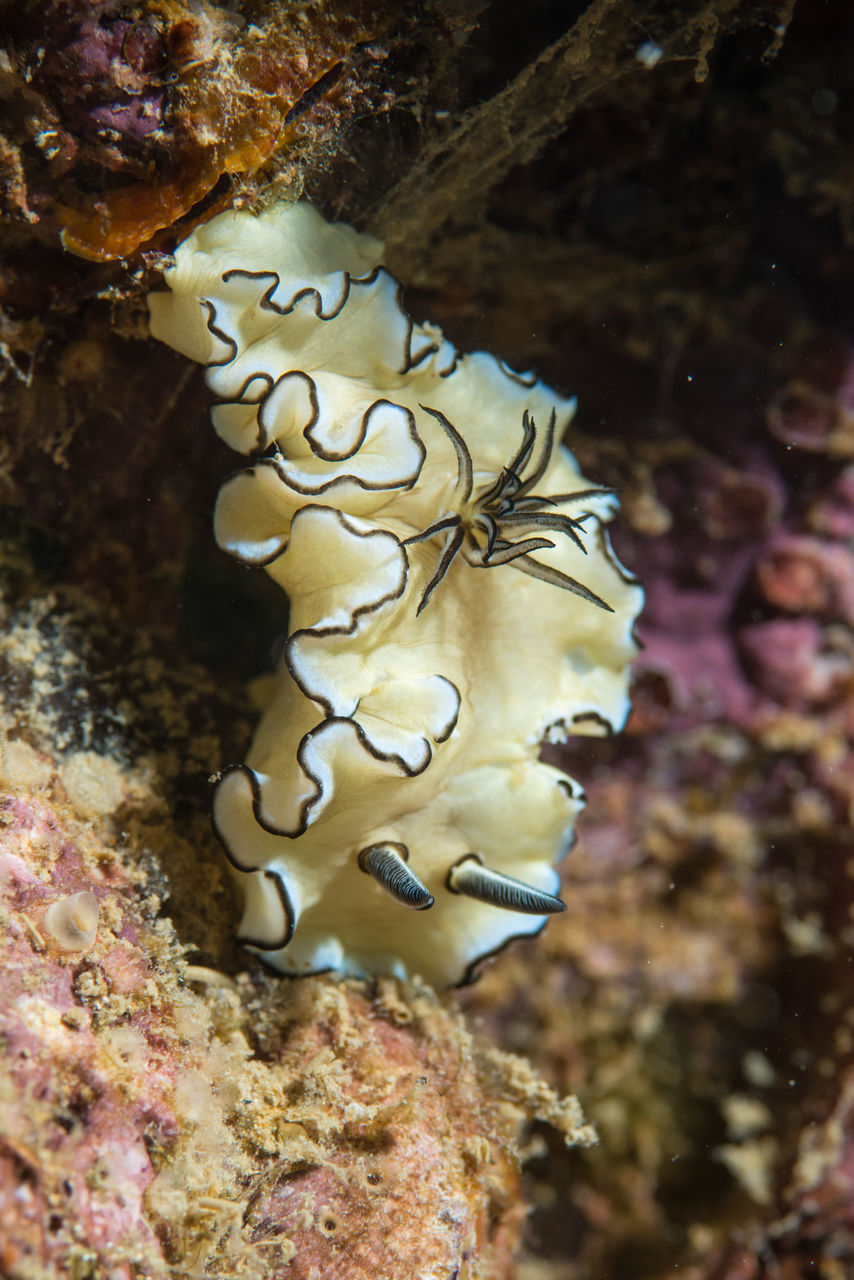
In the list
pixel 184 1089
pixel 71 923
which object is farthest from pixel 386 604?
pixel 184 1089

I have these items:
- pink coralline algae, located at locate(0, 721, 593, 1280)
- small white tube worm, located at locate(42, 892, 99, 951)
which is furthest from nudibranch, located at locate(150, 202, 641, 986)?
small white tube worm, located at locate(42, 892, 99, 951)

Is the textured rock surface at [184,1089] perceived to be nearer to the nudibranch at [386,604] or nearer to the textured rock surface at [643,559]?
the textured rock surface at [643,559]

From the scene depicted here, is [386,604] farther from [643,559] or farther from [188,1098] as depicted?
[643,559]

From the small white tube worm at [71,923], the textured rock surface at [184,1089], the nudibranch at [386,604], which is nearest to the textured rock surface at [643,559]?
the textured rock surface at [184,1089]

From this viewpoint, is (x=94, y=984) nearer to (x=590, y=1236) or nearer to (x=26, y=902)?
(x=26, y=902)

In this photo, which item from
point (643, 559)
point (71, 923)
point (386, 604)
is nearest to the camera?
point (71, 923)

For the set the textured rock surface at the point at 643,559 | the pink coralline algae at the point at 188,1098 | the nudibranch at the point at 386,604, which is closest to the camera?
the pink coralline algae at the point at 188,1098

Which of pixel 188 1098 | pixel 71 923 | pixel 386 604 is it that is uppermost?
pixel 386 604

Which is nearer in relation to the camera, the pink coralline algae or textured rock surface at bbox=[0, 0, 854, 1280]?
the pink coralline algae

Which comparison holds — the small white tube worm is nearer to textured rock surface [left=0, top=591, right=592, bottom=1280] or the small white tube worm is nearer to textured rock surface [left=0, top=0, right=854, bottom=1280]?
textured rock surface [left=0, top=591, right=592, bottom=1280]
